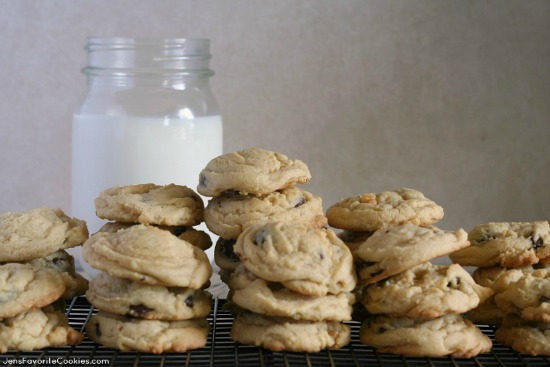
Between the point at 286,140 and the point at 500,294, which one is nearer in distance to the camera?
the point at 500,294

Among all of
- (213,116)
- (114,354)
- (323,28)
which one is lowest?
(114,354)

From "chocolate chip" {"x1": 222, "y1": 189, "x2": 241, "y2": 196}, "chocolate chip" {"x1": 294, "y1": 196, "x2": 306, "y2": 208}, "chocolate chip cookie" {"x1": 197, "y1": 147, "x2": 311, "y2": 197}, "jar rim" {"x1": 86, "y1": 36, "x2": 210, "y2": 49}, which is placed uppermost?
"jar rim" {"x1": 86, "y1": 36, "x2": 210, "y2": 49}

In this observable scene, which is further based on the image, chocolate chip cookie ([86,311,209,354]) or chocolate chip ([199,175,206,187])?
chocolate chip ([199,175,206,187])

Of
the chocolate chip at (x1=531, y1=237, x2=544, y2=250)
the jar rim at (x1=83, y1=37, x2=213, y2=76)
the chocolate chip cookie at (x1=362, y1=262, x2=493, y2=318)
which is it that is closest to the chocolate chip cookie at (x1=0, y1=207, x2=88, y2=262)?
the jar rim at (x1=83, y1=37, x2=213, y2=76)

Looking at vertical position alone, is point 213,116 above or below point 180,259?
above

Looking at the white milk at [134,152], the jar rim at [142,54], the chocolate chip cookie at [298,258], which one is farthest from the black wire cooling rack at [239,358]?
the jar rim at [142,54]

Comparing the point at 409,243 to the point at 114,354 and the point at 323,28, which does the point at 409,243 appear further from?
the point at 323,28

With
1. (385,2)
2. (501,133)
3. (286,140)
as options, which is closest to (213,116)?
(286,140)

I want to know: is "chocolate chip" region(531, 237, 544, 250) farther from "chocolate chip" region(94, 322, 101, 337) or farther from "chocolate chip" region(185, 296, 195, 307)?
"chocolate chip" region(94, 322, 101, 337)
